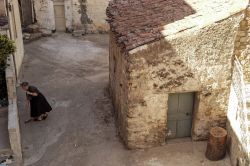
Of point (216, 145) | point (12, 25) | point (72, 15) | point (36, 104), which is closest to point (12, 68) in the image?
point (36, 104)

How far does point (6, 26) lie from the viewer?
1302cm

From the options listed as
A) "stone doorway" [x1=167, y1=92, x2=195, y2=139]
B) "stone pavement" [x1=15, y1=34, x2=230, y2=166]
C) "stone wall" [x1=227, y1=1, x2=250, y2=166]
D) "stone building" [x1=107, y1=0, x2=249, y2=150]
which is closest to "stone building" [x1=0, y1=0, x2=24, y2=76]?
"stone pavement" [x1=15, y1=34, x2=230, y2=166]

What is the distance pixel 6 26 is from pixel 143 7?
475 cm

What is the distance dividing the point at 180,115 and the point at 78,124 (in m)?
3.47

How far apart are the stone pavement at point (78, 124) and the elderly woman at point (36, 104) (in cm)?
27

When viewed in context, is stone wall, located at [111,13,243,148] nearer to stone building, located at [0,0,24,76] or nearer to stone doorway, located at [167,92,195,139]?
stone doorway, located at [167,92,195,139]

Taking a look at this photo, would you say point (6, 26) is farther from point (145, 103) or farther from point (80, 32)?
point (80, 32)

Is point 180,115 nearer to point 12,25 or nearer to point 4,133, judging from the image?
point 4,133

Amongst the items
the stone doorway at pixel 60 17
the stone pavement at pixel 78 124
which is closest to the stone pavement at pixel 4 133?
the stone pavement at pixel 78 124

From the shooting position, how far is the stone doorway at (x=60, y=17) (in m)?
20.5

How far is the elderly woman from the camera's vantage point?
12.0 metres

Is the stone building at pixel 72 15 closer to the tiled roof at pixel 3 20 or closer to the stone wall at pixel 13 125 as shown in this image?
the tiled roof at pixel 3 20

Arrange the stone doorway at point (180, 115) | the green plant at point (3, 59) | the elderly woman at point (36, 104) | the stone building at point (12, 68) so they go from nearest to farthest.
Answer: the stone building at point (12, 68) < the stone doorway at point (180, 115) < the green plant at point (3, 59) < the elderly woman at point (36, 104)

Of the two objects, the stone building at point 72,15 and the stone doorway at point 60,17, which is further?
the stone doorway at point 60,17
